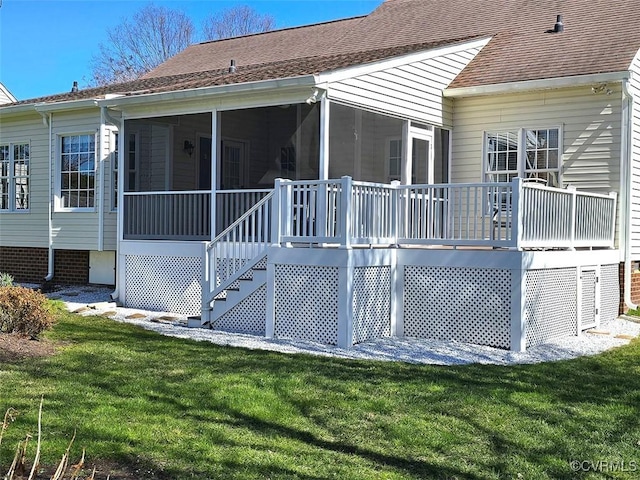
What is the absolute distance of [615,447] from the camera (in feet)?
19.4

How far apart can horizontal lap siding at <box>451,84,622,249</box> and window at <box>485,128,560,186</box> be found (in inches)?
5.9

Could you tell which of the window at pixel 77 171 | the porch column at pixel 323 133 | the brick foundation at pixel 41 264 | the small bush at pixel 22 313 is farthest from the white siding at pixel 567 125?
the small bush at pixel 22 313

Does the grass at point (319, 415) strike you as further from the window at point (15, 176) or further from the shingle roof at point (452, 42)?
the window at point (15, 176)

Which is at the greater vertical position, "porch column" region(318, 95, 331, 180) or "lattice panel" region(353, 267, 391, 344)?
"porch column" region(318, 95, 331, 180)

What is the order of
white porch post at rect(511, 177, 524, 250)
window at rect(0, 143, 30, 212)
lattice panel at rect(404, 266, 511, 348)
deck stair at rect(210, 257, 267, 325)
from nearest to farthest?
white porch post at rect(511, 177, 524, 250) < lattice panel at rect(404, 266, 511, 348) < deck stair at rect(210, 257, 267, 325) < window at rect(0, 143, 30, 212)

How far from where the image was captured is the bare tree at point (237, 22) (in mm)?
44719

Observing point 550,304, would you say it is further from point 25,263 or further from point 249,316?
point 25,263

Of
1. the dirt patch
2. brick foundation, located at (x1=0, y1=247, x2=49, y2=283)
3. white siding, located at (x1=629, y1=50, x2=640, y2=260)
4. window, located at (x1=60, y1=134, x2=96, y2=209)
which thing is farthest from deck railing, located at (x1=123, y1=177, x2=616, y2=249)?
brick foundation, located at (x1=0, y1=247, x2=49, y2=283)

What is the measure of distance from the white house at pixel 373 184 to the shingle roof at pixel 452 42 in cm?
7

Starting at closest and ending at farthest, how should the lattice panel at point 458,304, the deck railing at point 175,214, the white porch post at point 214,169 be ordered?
the lattice panel at point 458,304, the white porch post at point 214,169, the deck railing at point 175,214

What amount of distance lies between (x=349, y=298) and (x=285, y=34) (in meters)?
13.2

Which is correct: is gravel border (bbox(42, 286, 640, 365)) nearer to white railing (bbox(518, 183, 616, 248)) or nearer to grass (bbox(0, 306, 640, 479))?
grass (bbox(0, 306, 640, 479))

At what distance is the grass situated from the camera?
5.33 metres

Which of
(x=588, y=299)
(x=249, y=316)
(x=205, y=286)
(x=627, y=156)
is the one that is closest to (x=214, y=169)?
(x=205, y=286)
